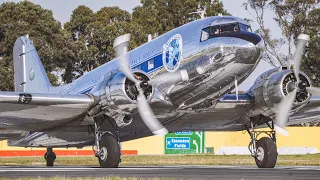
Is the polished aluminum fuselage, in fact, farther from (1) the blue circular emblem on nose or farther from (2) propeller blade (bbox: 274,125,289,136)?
(2) propeller blade (bbox: 274,125,289,136)

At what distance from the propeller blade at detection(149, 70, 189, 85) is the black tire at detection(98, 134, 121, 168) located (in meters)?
2.33

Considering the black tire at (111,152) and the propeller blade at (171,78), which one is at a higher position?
the propeller blade at (171,78)

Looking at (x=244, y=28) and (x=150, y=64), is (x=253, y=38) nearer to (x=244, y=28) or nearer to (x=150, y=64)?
(x=244, y=28)

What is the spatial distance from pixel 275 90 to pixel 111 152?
19.8 feet

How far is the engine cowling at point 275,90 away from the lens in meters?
24.0

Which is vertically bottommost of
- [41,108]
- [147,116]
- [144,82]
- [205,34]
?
[147,116]

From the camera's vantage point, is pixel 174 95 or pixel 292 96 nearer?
pixel 174 95

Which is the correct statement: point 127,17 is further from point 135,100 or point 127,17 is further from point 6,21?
point 135,100

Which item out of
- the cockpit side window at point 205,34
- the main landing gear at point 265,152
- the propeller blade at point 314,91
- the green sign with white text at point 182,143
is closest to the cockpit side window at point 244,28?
the cockpit side window at point 205,34

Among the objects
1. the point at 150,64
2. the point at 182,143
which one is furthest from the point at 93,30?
the point at 150,64

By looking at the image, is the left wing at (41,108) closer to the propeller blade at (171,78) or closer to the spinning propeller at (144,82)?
the spinning propeller at (144,82)

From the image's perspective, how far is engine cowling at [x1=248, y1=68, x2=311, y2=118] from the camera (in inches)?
944

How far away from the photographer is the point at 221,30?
22578 millimetres

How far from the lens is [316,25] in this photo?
63.6m
